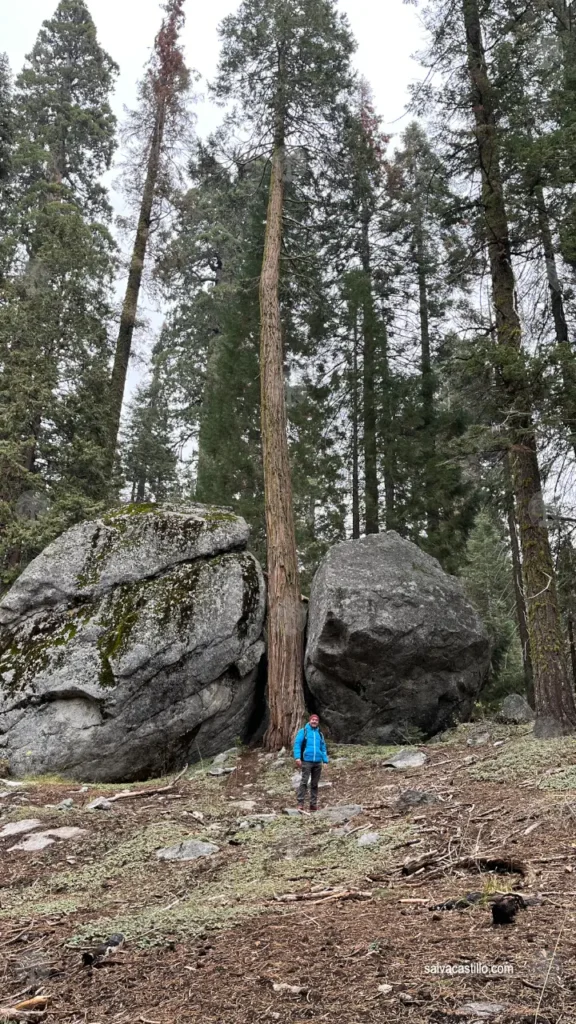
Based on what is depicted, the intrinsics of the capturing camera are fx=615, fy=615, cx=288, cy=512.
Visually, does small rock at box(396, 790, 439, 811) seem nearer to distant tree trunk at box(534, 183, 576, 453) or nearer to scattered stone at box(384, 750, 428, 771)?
scattered stone at box(384, 750, 428, 771)

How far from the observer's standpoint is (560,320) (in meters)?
11.2

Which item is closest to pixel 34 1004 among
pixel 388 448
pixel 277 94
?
pixel 388 448

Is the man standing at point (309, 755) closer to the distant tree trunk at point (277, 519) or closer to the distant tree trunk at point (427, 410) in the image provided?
the distant tree trunk at point (277, 519)

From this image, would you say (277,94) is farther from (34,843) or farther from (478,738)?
(34,843)

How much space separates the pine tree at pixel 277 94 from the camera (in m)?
11.4

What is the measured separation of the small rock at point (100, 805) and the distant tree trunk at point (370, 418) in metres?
8.56

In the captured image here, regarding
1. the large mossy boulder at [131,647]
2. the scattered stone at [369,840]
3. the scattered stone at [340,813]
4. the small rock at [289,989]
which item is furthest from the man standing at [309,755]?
the small rock at [289,989]

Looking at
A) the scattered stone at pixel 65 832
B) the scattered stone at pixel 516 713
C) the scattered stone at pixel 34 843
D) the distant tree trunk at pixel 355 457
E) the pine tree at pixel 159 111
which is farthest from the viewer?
the pine tree at pixel 159 111

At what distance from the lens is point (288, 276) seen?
14617mm

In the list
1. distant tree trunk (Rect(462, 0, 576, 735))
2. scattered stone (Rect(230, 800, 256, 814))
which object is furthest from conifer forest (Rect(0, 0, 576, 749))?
scattered stone (Rect(230, 800, 256, 814))

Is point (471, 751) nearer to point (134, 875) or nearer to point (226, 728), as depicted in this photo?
point (226, 728)

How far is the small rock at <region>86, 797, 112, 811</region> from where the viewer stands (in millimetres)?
6761

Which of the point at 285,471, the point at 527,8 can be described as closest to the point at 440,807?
the point at 285,471

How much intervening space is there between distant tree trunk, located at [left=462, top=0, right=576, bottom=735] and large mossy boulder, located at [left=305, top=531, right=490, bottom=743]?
1.80m
